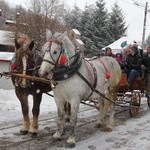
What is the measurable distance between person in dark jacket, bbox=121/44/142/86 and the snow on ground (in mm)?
1169

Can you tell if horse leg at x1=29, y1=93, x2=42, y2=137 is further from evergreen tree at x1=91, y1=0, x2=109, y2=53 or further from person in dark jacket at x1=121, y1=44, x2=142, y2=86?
evergreen tree at x1=91, y1=0, x2=109, y2=53

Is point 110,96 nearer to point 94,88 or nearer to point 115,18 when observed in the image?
point 94,88

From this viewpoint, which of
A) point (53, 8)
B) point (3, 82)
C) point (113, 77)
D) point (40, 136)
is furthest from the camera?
point (53, 8)

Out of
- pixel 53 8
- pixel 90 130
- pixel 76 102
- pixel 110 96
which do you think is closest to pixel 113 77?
pixel 110 96

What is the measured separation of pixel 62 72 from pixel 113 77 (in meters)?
2.35

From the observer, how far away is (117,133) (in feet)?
24.7

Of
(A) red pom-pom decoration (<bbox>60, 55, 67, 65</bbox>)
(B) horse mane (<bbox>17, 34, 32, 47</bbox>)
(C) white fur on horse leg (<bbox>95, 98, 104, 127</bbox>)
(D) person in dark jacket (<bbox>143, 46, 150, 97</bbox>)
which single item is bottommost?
(C) white fur on horse leg (<bbox>95, 98, 104, 127</bbox>)

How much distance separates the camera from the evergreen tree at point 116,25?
4197 cm

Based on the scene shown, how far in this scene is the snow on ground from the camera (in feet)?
20.9

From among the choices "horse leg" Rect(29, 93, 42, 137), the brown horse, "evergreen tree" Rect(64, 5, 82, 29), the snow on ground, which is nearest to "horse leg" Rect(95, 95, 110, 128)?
the snow on ground

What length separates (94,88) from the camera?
6.87 meters

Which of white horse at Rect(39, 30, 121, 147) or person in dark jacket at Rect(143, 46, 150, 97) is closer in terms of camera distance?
white horse at Rect(39, 30, 121, 147)

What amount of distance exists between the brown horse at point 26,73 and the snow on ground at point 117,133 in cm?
116

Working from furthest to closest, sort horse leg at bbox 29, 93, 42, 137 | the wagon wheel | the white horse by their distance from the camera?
1. the wagon wheel
2. horse leg at bbox 29, 93, 42, 137
3. the white horse
